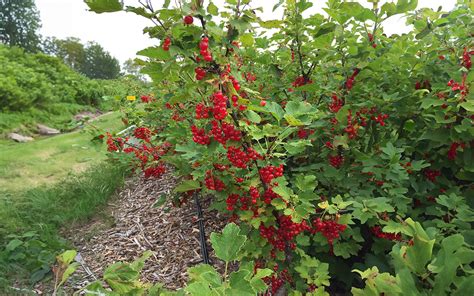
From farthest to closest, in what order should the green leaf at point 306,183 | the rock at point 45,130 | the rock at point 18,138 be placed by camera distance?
the rock at point 45,130 < the rock at point 18,138 < the green leaf at point 306,183

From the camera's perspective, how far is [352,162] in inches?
84.8

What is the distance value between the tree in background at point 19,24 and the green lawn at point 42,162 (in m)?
32.8

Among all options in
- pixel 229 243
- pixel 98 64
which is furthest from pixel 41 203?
pixel 98 64

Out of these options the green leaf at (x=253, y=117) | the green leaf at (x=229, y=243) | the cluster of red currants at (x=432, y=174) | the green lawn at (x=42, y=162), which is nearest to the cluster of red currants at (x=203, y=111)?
the green leaf at (x=253, y=117)

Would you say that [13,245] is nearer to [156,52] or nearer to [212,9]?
[156,52]

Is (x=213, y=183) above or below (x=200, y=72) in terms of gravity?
below

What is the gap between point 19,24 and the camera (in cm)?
3469

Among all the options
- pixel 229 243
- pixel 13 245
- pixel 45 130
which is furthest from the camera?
pixel 45 130

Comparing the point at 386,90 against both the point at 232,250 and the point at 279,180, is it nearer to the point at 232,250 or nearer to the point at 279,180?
the point at 279,180

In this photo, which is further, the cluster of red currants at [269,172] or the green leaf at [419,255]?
the cluster of red currants at [269,172]

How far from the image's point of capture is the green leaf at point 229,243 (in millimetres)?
1013

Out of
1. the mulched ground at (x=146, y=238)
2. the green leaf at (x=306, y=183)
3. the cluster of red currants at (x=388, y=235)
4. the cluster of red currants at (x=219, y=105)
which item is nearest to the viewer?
the cluster of red currants at (x=219, y=105)

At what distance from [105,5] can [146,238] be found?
106 inches

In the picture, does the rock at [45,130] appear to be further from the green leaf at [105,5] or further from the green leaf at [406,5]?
the green leaf at [406,5]
